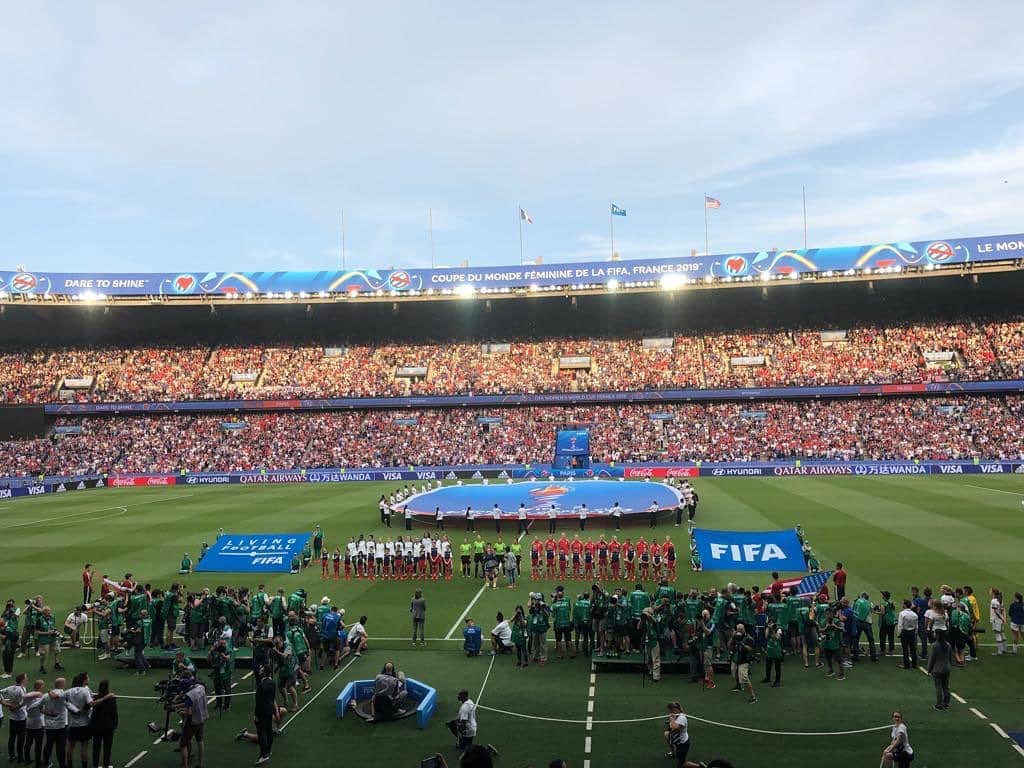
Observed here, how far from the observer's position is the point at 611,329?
7750 cm

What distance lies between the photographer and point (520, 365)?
241 ft

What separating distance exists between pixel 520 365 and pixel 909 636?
58633 millimetres

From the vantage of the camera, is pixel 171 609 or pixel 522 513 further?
pixel 522 513

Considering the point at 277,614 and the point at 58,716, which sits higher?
the point at 58,716

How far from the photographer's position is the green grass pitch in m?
12.4

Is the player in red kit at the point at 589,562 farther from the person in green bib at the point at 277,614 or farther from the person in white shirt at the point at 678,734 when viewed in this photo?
the person in white shirt at the point at 678,734

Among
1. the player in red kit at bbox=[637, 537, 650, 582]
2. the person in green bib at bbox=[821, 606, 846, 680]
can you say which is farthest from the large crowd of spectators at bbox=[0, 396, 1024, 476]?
the person in green bib at bbox=[821, 606, 846, 680]

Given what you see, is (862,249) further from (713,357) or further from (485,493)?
(485,493)

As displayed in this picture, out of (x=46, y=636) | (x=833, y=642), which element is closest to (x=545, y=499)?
(x=833, y=642)

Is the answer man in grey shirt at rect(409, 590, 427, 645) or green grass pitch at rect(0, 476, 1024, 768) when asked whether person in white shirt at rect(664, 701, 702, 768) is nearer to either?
green grass pitch at rect(0, 476, 1024, 768)

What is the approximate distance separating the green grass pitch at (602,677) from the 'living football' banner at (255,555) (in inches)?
24.5

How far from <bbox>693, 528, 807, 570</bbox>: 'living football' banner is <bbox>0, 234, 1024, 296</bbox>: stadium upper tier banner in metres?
49.2

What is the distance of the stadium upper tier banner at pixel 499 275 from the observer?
65375 mm

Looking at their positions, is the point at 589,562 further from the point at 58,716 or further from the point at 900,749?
the point at 58,716
